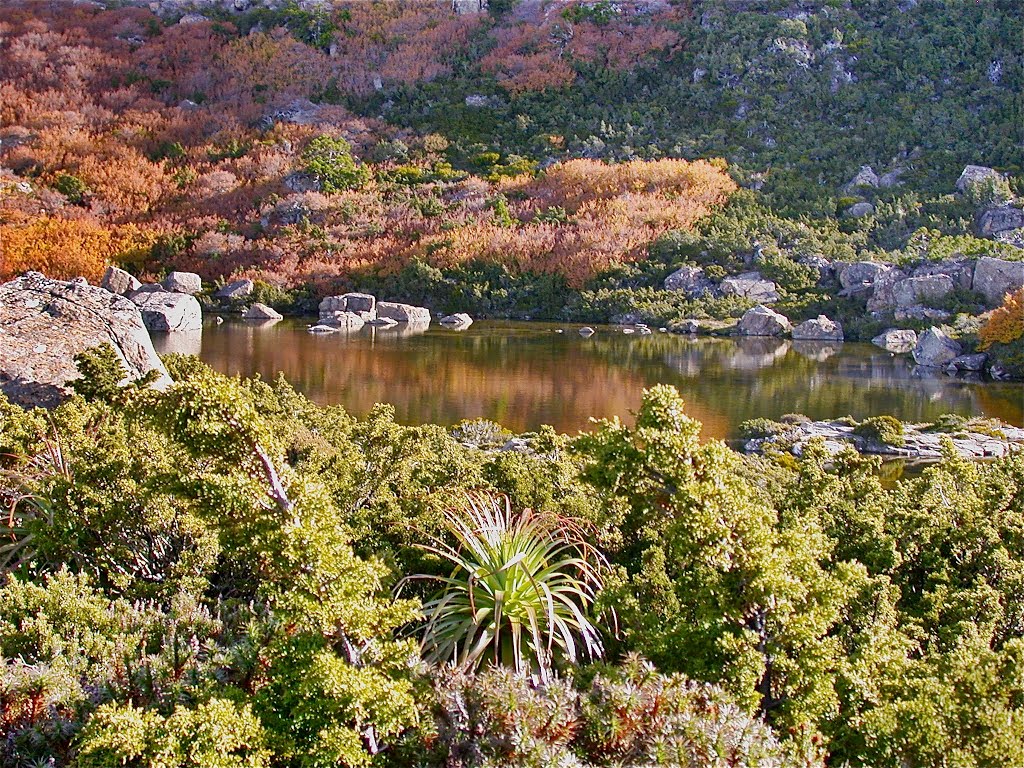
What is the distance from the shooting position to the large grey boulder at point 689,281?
36312 millimetres

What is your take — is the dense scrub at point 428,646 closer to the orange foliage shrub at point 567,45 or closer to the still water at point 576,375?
the still water at point 576,375

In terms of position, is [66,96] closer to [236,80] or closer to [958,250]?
[236,80]

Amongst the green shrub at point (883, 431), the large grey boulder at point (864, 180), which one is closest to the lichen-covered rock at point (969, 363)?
the green shrub at point (883, 431)

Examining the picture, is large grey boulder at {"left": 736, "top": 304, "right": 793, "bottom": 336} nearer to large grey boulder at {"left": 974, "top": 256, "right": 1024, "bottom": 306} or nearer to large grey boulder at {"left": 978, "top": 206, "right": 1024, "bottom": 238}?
large grey boulder at {"left": 974, "top": 256, "right": 1024, "bottom": 306}

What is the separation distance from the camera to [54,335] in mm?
9188

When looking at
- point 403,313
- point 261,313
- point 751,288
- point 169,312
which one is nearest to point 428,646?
point 169,312

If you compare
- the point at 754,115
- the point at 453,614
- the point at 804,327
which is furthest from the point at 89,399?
the point at 754,115

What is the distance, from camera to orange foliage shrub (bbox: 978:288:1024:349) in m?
23.4

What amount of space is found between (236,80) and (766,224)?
37.2 meters

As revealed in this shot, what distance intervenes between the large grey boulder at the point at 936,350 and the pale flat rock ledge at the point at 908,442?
29.7 ft

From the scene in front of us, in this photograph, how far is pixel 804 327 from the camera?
Answer: 3141cm

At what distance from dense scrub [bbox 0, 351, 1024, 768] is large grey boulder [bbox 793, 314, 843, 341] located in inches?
1065

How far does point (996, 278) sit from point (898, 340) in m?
5.21

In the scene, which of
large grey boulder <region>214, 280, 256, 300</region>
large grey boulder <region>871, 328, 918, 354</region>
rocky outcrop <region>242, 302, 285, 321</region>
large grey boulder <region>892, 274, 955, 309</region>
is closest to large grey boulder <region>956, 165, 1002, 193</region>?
large grey boulder <region>892, 274, 955, 309</region>
